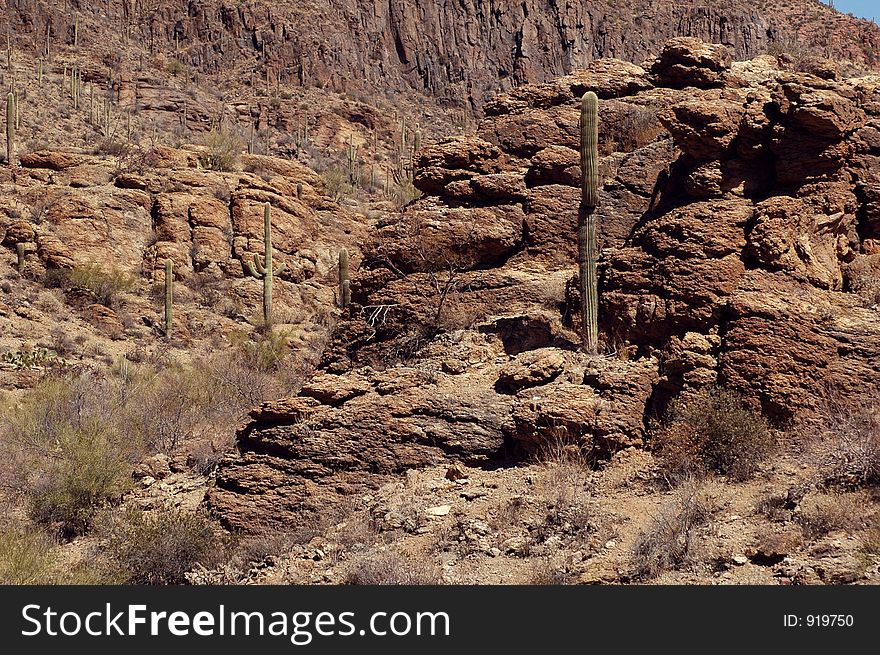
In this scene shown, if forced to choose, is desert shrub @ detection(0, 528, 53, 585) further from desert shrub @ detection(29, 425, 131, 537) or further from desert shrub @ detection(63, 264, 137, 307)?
desert shrub @ detection(63, 264, 137, 307)

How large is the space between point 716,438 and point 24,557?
23.6 ft

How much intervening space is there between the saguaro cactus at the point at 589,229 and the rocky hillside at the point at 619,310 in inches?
11.1

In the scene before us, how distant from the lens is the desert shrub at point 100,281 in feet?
94.1

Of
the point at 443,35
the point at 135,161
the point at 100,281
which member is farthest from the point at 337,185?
the point at 443,35

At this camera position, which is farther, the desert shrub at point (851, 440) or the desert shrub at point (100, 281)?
the desert shrub at point (100, 281)

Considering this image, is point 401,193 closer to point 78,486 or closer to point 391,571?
point 78,486

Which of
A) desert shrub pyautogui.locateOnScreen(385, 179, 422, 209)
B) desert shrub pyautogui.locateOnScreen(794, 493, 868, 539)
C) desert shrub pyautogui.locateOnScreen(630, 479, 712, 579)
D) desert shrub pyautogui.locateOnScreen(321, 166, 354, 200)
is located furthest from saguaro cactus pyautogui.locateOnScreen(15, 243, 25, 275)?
desert shrub pyautogui.locateOnScreen(794, 493, 868, 539)

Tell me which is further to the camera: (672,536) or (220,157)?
(220,157)

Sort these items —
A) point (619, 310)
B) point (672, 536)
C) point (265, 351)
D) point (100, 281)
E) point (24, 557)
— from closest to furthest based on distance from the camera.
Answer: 1. point (672, 536)
2. point (24, 557)
3. point (619, 310)
4. point (265, 351)
5. point (100, 281)

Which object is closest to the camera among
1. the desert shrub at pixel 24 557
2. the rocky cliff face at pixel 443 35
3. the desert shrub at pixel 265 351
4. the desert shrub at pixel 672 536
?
the desert shrub at pixel 672 536

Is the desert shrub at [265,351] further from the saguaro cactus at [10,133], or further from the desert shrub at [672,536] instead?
the saguaro cactus at [10,133]

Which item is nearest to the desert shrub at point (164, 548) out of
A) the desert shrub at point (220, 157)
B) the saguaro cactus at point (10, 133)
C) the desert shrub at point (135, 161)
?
the desert shrub at point (135, 161)

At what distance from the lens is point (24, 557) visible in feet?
32.3

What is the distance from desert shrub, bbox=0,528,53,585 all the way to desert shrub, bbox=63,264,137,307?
18.6 metres
